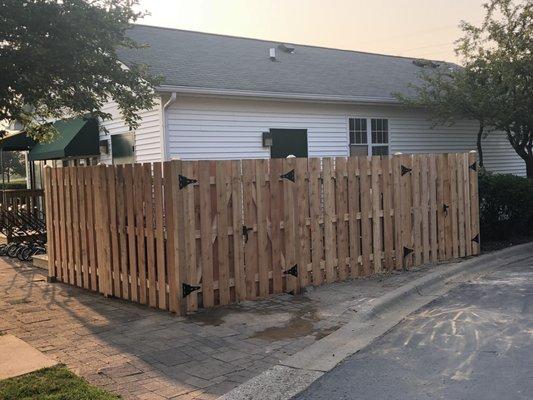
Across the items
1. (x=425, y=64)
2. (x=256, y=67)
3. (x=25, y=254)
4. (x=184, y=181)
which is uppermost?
(x=425, y=64)

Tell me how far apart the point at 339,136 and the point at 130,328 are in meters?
10.3

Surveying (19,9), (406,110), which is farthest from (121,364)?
(406,110)

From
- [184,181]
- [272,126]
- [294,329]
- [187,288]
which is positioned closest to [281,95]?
[272,126]

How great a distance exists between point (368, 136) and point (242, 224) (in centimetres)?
976

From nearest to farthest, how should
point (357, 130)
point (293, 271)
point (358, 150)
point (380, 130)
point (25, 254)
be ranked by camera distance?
point (293, 271) < point (25, 254) < point (357, 130) < point (358, 150) < point (380, 130)

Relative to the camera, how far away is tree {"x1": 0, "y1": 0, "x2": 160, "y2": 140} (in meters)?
6.41

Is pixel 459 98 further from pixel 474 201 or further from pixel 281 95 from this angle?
pixel 474 201

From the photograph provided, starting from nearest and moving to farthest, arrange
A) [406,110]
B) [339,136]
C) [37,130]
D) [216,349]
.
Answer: [216,349] → [37,130] → [339,136] → [406,110]

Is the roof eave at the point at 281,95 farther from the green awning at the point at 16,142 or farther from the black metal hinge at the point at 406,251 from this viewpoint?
the black metal hinge at the point at 406,251

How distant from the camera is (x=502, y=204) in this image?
11.6 metres

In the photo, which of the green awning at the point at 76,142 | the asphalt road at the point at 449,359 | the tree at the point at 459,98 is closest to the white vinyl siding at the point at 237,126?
the tree at the point at 459,98

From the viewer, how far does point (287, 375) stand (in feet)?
15.8

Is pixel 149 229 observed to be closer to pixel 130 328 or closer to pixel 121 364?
pixel 130 328

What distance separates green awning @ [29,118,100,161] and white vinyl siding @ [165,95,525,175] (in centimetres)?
271
